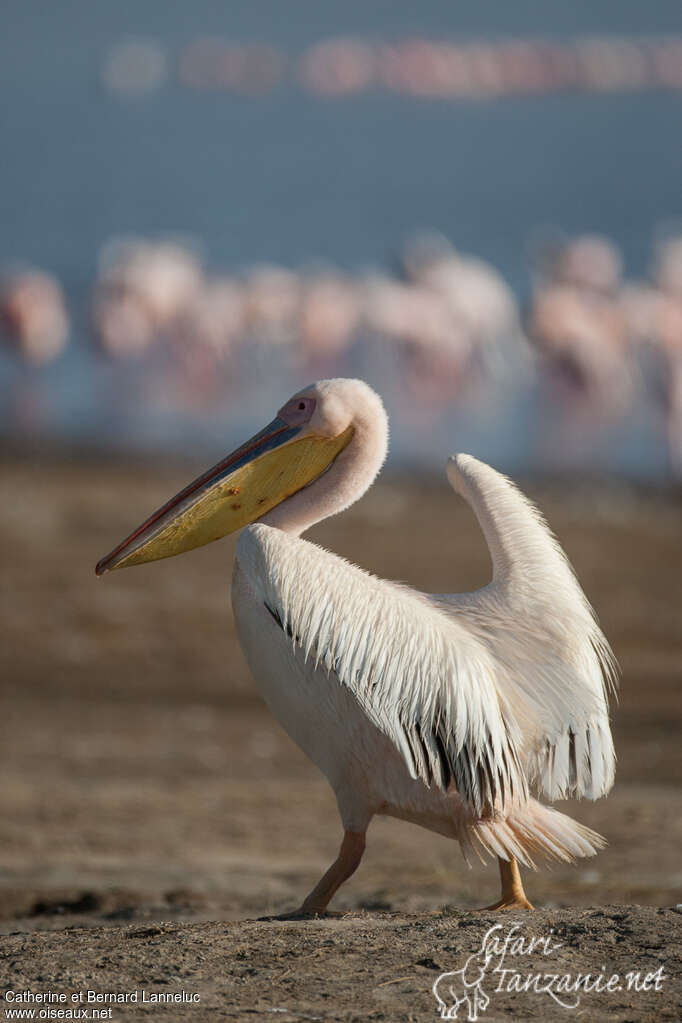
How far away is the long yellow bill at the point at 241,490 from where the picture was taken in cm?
477

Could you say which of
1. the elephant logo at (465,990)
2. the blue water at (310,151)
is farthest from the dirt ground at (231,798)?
the blue water at (310,151)

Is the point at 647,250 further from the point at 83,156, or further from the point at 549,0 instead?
the point at 83,156

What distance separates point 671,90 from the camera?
26375 mm

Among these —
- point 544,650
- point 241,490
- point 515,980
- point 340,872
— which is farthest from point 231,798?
point 515,980

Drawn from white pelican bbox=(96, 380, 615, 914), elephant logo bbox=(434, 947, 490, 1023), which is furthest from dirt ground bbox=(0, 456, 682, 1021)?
white pelican bbox=(96, 380, 615, 914)

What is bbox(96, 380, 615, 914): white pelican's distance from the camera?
4117 mm

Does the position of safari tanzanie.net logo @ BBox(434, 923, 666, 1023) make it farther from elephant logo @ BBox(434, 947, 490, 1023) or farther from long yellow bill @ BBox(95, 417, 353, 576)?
long yellow bill @ BBox(95, 417, 353, 576)

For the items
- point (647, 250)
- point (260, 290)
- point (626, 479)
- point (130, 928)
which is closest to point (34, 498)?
point (626, 479)

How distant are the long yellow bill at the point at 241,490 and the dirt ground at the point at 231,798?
1.13 metres

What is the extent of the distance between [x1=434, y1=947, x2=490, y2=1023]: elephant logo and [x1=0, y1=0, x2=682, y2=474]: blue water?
18349 mm

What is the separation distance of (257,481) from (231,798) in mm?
3132

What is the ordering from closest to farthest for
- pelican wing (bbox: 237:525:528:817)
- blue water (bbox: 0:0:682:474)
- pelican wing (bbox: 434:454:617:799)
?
1. pelican wing (bbox: 237:525:528:817)
2. pelican wing (bbox: 434:454:617:799)
3. blue water (bbox: 0:0:682:474)

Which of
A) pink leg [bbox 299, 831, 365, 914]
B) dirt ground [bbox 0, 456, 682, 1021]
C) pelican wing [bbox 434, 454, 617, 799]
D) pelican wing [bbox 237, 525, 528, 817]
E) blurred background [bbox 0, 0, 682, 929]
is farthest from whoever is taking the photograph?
blurred background [bbox 0, 0, 682, 929]

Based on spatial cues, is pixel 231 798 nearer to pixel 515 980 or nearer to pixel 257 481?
pixel 257 481
